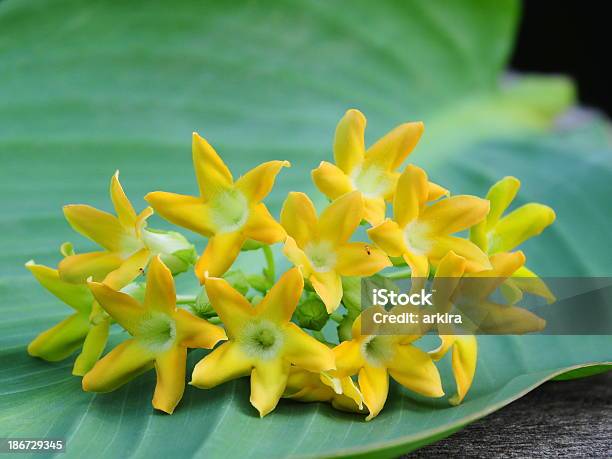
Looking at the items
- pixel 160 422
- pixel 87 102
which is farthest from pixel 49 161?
pixel 160 422

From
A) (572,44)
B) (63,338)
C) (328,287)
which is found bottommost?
(572,44)

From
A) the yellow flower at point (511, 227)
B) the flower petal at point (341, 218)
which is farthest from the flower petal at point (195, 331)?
the yellow flower at point (511, 227)

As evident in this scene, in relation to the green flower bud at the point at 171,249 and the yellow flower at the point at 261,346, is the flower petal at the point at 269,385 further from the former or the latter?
the green flower bud at the point at 171,249

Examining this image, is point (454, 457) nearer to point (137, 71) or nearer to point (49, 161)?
point (49, 161)

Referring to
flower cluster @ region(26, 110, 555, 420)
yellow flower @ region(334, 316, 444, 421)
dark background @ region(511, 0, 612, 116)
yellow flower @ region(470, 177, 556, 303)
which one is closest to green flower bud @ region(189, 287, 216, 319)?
flower cluster @ region(26, 110, 555, 420)

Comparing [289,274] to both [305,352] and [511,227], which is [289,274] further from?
[511,227]

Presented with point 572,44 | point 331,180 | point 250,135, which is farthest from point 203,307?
point 572,44

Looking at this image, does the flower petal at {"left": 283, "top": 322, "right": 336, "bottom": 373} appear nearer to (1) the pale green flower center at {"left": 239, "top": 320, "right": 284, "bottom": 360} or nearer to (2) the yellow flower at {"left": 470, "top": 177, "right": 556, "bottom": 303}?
(1) the pale green flower center at {"left": 239, "top": 320, "right": 284, "bottom": 360}
